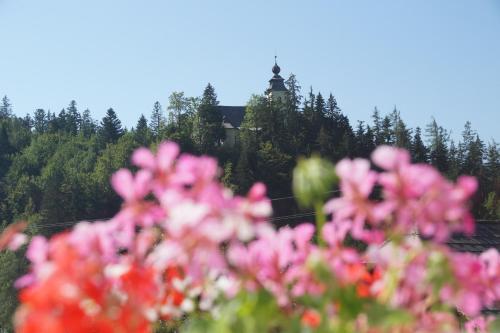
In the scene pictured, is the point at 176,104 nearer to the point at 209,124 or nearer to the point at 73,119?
the point at 209,124

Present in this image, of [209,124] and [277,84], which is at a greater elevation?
[277,84]

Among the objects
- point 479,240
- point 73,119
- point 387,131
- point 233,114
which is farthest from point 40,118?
point 479,240

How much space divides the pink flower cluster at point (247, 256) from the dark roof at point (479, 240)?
7313 millimetres

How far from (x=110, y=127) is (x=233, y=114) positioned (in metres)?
12.9

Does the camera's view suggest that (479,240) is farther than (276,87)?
No

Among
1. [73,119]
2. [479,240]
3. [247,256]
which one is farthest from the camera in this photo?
[73,119]

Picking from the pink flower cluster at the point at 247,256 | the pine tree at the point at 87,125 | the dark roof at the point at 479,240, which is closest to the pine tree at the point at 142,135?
the pine tree at the point at 87,125

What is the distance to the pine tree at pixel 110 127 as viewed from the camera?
210ft

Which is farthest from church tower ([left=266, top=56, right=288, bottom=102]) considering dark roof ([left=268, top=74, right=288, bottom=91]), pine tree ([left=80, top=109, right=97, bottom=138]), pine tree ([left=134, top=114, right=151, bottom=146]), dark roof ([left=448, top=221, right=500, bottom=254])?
dark roof ([left=448, top=221, right=500, bottom=254])

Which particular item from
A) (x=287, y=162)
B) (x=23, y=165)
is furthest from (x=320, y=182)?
(x=23, y=165)

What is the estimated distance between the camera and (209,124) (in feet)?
176

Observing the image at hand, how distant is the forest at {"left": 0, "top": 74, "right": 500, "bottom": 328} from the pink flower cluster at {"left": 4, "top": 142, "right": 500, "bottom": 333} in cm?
4026

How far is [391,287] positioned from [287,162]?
160ft

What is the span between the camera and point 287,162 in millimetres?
49625
